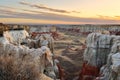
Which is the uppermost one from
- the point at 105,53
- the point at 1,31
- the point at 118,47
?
the point at 1,31

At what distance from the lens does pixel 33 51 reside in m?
20.2

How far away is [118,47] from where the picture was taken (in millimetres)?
27641

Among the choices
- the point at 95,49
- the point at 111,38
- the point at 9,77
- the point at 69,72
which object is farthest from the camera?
the point at 69,72

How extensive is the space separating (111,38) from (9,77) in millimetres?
26206

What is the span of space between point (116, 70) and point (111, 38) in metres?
15.1

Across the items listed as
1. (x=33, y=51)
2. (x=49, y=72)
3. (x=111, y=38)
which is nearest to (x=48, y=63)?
(x=49, y=72)

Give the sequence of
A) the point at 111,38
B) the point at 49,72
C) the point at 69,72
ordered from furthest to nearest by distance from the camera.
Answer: the point at 69,72
the point at 111,38
the point at 49,72

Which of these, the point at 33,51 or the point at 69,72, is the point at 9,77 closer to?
the point at 33,51

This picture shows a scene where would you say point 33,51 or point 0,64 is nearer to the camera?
point 0,64

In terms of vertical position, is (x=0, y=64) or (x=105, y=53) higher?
(x=0, y=64)

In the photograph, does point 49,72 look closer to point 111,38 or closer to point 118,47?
point 118,47

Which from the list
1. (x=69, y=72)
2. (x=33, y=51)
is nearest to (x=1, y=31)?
(x=33, y=51)

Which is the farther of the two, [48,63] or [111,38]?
[111,38]

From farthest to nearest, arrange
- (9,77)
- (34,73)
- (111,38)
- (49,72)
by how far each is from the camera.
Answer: (111,38) < (49,72) < (34,73) < (9,77)
